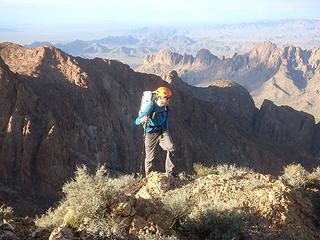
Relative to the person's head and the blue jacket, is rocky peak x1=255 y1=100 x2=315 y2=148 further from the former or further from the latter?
the person's head

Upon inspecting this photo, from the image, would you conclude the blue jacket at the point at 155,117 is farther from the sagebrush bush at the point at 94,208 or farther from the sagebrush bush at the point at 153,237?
the sagebrush bush at the point at 153,237

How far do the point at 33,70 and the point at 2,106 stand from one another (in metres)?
→ 10.1

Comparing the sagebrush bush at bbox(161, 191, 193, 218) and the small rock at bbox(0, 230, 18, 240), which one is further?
the sagebrush bush at bbox(161, 191, 193, 218)

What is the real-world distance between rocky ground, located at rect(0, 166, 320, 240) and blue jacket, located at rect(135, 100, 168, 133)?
1.12 metres

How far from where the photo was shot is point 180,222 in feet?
26.6

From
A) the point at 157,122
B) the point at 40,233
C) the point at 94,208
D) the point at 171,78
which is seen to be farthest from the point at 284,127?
the point at 40,233

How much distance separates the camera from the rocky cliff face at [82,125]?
120 ft

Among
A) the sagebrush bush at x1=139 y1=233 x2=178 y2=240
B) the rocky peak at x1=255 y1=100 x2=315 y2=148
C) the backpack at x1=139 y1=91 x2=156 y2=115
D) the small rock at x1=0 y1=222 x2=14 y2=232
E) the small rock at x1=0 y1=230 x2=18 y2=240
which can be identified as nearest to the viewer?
the small rock at x1=0 y1=230 x2=18 y2=240

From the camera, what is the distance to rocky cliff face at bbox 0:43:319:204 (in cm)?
3662

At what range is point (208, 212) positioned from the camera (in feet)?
27.0

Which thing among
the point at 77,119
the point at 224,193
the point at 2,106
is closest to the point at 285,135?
the point at 77,119

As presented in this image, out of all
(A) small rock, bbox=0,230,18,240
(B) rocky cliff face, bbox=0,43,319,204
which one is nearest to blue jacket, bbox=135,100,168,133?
(A) small rock, bbox=0,230,18,240

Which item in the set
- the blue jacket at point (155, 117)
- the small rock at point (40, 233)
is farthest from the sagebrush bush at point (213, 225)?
the blue jacket at point (155, 117)

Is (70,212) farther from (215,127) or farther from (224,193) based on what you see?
(215,127)
